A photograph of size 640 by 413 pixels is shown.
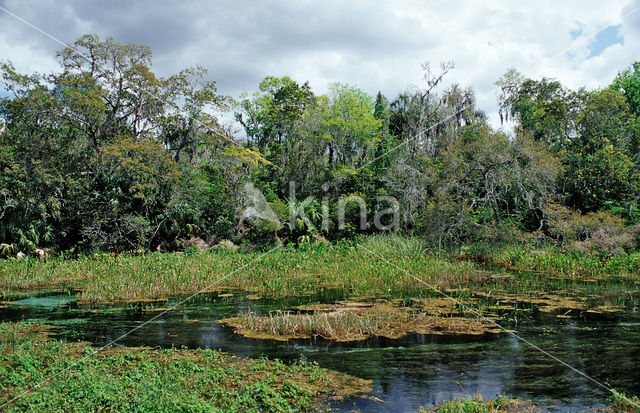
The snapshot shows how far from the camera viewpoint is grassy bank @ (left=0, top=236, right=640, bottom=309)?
1212 cm

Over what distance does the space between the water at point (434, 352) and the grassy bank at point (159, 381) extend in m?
0.53

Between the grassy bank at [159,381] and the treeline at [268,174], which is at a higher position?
the treeline at [268,174]

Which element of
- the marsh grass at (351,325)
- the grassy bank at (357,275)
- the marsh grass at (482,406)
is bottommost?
the marsh grass at (482,406)

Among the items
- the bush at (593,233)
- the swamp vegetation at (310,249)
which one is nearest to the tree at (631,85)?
the swamp vegetation at (310,249)

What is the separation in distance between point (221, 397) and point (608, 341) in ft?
21.0

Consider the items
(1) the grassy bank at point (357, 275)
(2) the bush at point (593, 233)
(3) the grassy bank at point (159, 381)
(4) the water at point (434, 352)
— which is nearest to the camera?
(3) the grassy bank at point (159, 381)

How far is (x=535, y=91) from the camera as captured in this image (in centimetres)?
2752

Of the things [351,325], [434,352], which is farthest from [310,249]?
[434,352]

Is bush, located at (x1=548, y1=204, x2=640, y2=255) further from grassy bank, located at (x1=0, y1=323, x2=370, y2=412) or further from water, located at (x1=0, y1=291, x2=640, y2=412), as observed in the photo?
grassy bank, located at (x1=0, y1=323, x2=370, y2=412)

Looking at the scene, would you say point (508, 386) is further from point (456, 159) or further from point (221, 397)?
point (456, 159)

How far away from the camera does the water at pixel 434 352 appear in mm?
5637

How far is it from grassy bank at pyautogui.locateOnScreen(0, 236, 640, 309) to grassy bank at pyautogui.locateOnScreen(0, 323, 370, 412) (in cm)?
541

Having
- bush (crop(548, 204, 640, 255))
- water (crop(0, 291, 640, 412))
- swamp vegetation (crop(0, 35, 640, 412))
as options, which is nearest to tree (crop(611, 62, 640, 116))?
swamp vegetation (crop(0, 35, 640, 412))

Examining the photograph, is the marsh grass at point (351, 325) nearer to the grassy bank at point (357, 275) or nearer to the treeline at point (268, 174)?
the grassy bank at point (357, 275)
